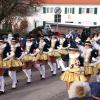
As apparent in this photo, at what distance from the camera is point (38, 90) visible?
59.0 feet

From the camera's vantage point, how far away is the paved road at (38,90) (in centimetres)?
1670

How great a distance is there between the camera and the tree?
3481 centimetres

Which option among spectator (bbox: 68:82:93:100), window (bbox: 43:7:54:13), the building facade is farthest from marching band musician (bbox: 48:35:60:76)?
window (bbox: 43:7:54:13)

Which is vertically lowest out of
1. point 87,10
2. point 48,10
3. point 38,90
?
point 38,90

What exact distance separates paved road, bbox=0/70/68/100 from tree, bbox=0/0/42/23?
1418cm

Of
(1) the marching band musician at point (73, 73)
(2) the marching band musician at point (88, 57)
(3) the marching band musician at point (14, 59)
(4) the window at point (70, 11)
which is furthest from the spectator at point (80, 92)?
(4) the window at point (70, 11)

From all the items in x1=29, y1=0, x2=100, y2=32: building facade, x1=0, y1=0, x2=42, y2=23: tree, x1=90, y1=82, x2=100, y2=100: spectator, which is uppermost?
x1=0, y1=0, x2=42, y2=23: tree

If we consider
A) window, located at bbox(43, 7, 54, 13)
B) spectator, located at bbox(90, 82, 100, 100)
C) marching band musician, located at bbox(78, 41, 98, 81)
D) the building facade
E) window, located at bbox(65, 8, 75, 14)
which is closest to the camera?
spectator, located at bbox(90, 82, 100, 100)

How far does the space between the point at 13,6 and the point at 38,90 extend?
17.7 meters

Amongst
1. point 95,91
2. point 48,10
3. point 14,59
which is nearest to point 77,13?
point 48,10

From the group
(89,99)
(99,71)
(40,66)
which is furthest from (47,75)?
(89,99)

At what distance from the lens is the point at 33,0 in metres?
38.9

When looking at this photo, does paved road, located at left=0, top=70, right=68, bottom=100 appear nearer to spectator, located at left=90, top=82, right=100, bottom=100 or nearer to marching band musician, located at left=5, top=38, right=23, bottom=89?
marching band musician, located at left=5, top=38, right=23, bottom=89

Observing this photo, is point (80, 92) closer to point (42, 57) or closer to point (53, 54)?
point (42, 57)
